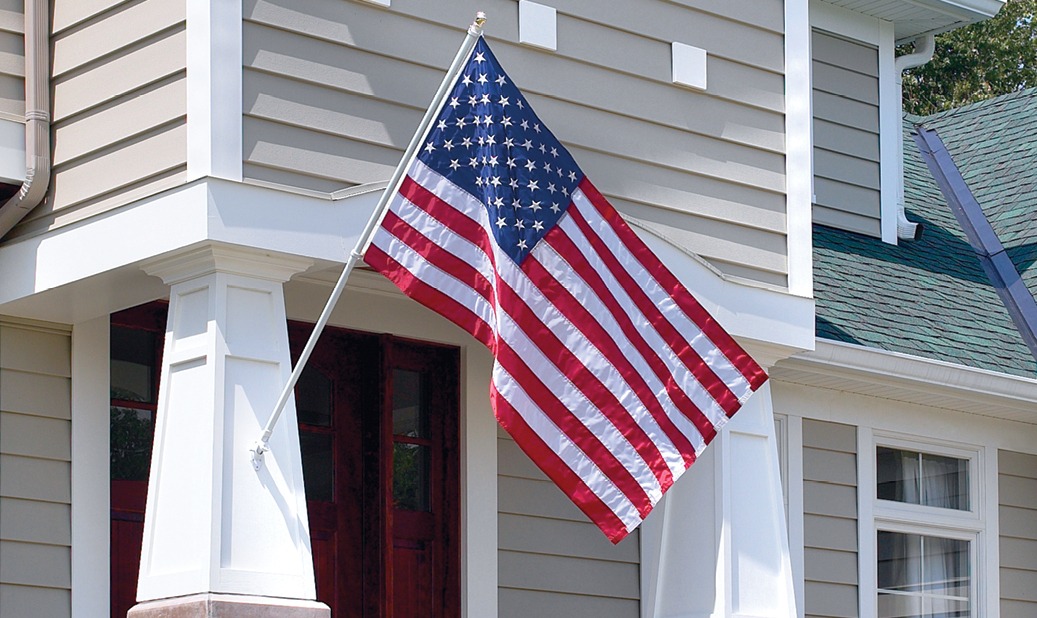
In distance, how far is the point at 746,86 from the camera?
27.3ft

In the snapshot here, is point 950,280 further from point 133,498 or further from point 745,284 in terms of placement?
point 133,498

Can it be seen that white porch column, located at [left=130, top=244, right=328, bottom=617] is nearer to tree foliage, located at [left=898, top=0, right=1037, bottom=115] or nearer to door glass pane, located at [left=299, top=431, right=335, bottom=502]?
door glass pane, located at [left=299, top=431, right=335, bottom=502]

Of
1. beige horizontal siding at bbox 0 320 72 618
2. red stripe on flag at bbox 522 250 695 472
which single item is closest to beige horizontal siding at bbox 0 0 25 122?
beige horizontal siding at bbox 0 320 72 618

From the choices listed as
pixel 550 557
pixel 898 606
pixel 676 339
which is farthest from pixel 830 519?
pixel 676 339

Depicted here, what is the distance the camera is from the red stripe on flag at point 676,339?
6.63m

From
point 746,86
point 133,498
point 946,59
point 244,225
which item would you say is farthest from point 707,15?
point 946,59

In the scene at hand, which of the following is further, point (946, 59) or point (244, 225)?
point (946, 59)

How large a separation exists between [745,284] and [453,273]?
2.18 metres

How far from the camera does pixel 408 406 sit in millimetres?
8359

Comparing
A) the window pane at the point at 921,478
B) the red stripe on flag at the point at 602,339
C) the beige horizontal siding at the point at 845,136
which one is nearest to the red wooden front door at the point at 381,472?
the red stripe on flag at the point at 602,339

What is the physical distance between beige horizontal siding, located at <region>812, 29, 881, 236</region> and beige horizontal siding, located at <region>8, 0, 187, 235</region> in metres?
5.68

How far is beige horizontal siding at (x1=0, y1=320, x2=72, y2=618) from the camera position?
6984mm

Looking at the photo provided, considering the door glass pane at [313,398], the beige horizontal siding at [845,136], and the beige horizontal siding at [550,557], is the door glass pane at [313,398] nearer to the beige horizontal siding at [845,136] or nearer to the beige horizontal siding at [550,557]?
the beige horizontal siding at [550,557]

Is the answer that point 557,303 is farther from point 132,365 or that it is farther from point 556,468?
point 132,365
